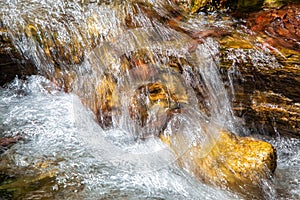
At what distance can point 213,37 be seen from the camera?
4.44m

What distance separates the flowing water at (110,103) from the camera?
3141mm

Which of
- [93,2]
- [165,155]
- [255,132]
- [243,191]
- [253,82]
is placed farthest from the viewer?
[93,2]

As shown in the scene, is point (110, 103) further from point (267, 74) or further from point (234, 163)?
point (267, 74)

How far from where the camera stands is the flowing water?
3141 mm

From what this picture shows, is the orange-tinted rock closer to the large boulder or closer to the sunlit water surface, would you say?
the large boulder

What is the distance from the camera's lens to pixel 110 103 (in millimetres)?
4234

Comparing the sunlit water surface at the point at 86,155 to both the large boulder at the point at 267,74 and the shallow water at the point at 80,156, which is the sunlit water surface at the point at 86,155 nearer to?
the shallow water at the point at 80,156

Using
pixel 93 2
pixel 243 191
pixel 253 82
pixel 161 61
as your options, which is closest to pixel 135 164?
pixel 243 191

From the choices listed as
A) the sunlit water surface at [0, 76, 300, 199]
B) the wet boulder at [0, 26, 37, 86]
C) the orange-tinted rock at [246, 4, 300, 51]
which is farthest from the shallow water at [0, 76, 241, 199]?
the orange-tinted rock at [246, 4, 300, 51]

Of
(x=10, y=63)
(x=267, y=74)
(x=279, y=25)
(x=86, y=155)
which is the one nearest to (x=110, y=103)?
(x=86, y=155)

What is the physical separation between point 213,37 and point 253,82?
0.80 m

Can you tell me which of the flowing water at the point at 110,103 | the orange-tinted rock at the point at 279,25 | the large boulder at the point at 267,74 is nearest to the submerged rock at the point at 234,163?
the flowing water at the point at 110,103

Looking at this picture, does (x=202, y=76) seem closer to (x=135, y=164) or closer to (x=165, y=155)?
(x=165, y=155)

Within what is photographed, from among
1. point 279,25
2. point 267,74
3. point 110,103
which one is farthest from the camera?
point 279,25
